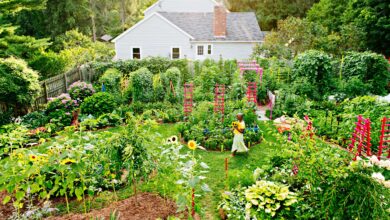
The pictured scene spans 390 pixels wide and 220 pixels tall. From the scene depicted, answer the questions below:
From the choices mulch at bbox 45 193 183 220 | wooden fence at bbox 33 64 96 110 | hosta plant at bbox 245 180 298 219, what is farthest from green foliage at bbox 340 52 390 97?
wooden fence at bbox 33 64 96 110

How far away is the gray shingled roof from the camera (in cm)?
2291

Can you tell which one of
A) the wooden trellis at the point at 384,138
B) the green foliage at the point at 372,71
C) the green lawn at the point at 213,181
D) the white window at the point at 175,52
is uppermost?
the white window at the point at 175,52

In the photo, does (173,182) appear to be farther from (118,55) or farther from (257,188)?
(118,55)

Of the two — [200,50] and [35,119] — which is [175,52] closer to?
[200,50]

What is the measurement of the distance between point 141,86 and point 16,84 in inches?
160

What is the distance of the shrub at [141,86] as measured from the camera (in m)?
12.1

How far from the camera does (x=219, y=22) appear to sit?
22703 millimetres

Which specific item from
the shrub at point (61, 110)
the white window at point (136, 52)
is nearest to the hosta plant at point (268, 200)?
the shrub at point (61, 110)

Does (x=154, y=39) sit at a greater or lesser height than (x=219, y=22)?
lesser

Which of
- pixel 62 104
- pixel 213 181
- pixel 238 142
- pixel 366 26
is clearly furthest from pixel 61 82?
pixel 366 26

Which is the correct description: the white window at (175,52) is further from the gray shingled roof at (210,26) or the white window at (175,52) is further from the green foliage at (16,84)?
the green foliage at (16,84)

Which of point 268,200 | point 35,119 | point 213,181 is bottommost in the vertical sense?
point 213,181

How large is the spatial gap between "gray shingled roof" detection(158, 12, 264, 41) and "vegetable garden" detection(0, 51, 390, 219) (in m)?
11.1

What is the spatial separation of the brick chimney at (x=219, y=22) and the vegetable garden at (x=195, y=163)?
11326 mm
